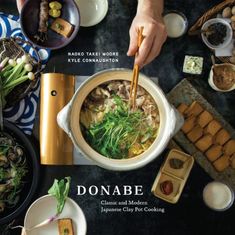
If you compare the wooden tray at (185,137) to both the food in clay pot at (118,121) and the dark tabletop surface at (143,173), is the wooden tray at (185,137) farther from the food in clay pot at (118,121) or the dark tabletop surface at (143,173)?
the food in clay pot at (118,121)

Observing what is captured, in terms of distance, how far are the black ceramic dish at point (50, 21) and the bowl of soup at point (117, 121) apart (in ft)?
1.40

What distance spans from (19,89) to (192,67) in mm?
909

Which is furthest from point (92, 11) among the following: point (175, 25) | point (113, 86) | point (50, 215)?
point (50, 215)

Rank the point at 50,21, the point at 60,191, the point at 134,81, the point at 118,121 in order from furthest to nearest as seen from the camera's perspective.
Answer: the point at 50,21 < the point at 60,191 < the point at 118,121 < the point at 134,81

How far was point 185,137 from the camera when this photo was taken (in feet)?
7.93

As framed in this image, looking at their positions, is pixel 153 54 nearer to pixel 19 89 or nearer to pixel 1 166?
pixel 19 89

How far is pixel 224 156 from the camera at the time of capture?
241cm

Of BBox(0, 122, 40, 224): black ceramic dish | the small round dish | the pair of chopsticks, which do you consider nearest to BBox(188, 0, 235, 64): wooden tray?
the small round dish

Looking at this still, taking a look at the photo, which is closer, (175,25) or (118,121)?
(118,121)

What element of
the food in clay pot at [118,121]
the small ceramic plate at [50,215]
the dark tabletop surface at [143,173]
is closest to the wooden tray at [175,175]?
the dark tabletop surface at [143,173]

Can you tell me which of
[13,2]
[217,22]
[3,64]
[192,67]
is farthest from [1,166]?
[217,22]

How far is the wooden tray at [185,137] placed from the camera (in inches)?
95.1

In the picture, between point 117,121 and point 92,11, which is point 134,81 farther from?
point 92,11

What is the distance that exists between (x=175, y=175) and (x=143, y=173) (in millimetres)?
167
